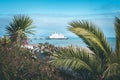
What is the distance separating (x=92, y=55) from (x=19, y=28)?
7691 millimetres

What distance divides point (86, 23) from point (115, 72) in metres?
1.76

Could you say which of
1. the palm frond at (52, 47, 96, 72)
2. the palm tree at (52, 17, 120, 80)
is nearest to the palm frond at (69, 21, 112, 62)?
the palm tree at (52, 17, 120, 80)

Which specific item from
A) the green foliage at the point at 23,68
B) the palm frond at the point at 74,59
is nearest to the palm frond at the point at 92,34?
the palm frond at the point at 74,59

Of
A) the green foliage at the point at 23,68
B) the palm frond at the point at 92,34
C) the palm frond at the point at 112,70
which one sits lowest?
the green foliage at the point at 23,68

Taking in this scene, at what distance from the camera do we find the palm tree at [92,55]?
418 inches

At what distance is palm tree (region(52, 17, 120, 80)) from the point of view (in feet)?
34.8

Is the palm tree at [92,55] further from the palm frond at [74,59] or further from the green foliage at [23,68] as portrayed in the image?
the green foliage at [23,68]

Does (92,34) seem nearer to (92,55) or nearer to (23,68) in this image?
(92,55)

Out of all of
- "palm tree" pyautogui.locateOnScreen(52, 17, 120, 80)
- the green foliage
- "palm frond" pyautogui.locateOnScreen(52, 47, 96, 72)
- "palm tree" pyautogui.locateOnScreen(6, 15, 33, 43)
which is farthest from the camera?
"palm tree" pyautogui.locateOnScreen(6, 15, 33, 43)

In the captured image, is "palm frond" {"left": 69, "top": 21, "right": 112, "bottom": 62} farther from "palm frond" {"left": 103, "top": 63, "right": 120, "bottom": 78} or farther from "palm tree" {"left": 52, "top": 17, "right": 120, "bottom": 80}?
"palm frond" {"left": 103, "top": 63, "right": 120, "bottom": 78}

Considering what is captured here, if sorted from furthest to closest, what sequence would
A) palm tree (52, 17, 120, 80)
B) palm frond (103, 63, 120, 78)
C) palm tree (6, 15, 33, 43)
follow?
palm tree (6, 15, 33, 43), palm tree (52, 17, 120, 80), palm frond (103, 63, 120, 78)

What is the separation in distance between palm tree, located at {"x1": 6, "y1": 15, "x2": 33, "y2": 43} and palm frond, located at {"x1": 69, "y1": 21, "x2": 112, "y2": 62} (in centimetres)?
764

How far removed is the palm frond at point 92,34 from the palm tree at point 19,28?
764 centimetres

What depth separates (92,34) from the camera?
10836 mm
